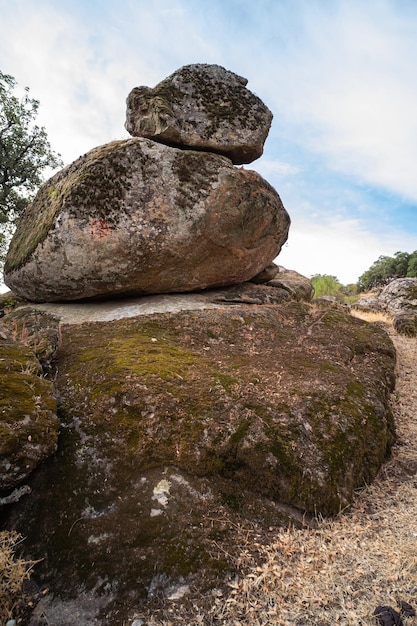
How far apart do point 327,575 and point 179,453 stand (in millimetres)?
2087

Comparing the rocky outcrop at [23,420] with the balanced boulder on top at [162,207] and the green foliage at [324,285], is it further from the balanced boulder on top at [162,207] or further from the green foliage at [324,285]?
the green foliage at [324,285]

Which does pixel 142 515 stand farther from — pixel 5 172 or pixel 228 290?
pixel 5 172

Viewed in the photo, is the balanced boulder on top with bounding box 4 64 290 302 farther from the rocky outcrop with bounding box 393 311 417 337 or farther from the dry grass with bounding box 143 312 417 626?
the rocky outcrop with bounding box 393 311 417 337

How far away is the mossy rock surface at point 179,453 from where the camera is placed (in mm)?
3783

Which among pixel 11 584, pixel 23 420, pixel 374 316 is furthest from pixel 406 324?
pixel 11 584

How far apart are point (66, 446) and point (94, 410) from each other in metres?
0.62

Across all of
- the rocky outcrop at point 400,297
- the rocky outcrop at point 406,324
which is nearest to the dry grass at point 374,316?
the rocky outcrop at point 400,297

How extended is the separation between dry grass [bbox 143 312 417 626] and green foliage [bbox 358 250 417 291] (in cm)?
3449

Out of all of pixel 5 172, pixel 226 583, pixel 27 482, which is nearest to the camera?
pixel 226 583

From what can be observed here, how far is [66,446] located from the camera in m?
4.73

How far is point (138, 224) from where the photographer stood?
837 centimetres

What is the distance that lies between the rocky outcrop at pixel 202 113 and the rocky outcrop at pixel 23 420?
690cm

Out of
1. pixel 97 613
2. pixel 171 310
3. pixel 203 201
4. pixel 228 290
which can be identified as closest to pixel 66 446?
pixel 97 613

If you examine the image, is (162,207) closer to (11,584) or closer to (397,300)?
(11,584)
